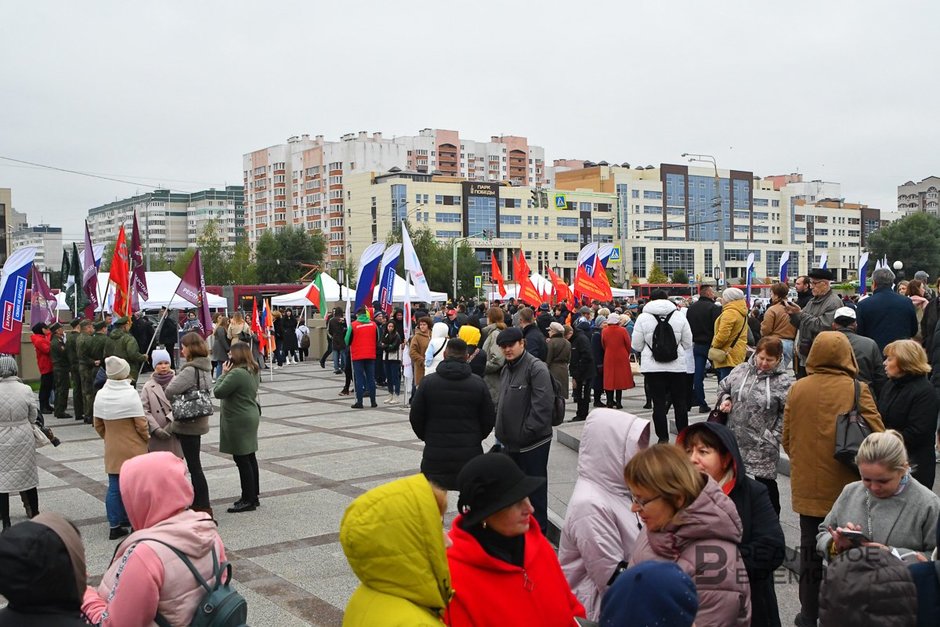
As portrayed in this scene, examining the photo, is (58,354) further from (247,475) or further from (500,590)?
(500,590)

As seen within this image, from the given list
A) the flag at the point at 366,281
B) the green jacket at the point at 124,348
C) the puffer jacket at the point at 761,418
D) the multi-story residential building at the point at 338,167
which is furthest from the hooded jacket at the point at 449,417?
the multi-story residential building at the point at 338,167

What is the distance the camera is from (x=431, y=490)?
2.94 m

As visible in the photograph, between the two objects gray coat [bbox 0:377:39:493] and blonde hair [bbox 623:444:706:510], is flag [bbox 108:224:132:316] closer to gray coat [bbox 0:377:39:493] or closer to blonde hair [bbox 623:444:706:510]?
gray coat [bbox 0:377:39:493]

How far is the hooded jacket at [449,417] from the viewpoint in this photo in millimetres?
7336

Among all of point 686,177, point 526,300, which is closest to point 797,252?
point 686,177

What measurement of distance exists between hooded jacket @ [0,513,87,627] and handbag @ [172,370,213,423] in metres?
5.66

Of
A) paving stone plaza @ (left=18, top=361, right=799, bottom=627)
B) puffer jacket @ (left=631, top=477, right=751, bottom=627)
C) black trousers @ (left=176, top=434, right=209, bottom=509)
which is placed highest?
puffer jacket @ (left=631, top=477, right=751, bottom=627)

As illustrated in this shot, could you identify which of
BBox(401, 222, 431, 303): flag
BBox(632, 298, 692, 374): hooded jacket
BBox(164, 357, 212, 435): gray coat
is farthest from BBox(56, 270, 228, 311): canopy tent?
BBox(164, 357, 212, 435): gray coat

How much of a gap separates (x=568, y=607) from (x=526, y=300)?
2745 cm

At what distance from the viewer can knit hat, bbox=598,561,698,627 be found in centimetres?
256

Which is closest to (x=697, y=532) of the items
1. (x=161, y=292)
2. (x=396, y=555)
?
(x=396, y=555)

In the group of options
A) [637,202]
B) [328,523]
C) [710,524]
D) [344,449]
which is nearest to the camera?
[710,524]

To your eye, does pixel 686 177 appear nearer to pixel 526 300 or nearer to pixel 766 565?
pixel 526 300

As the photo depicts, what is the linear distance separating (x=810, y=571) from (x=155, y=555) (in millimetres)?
3629
